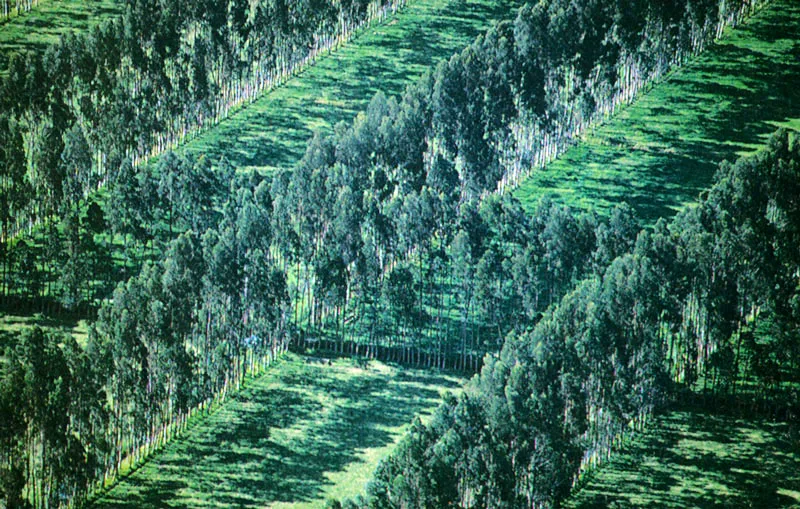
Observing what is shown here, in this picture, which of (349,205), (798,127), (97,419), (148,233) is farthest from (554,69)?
(97,419)

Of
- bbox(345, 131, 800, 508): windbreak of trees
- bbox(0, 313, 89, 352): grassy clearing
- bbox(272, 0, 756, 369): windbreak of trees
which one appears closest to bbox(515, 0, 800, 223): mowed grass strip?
bbox(272, 0, 756, 369): windbreak of trees

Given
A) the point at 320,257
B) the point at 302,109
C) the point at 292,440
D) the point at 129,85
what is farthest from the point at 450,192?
the point at 129,85

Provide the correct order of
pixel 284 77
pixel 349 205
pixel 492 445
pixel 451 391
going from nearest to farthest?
1. pixel 492 445
2. pixel 451 391
3. pixel 349 205
4. pixel 284 77

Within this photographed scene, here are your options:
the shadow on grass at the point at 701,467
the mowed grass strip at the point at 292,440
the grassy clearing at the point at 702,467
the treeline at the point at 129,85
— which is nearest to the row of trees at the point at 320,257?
the treeline at the point at 129,85

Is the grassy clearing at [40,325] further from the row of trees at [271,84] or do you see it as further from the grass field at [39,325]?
the row of trees at [271,84]

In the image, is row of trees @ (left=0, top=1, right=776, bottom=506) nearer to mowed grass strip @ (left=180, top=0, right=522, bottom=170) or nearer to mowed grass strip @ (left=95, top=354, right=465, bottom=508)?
mowed grass strip @ (left=95, top=354, right=465, bottom=508)

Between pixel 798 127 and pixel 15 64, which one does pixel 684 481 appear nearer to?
pixel 798 127
